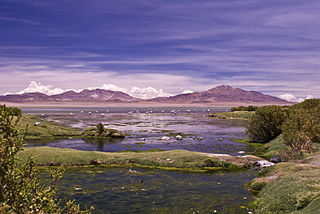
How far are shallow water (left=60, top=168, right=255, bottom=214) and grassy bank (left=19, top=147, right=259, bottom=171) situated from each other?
248cm

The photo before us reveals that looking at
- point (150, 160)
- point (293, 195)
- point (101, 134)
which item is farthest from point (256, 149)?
point (101, 134)

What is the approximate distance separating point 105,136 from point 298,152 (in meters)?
45.9

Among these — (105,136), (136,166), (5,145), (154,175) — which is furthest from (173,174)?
(105,136)

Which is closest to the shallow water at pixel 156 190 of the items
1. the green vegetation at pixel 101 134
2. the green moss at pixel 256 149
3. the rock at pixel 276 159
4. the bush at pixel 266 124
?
the rock at pixel 276 159

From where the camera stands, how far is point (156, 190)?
24.9 meters

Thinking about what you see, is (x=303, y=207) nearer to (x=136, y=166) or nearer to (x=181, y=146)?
(x=136, y=166)

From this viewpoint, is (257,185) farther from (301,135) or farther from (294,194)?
(301,135)

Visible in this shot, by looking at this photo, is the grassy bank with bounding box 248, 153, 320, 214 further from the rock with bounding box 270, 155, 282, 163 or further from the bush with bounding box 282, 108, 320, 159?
the rock with bounding box 270, 155, 282, 163

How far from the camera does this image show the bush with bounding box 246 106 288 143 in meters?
53.3

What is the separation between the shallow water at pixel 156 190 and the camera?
20.9m

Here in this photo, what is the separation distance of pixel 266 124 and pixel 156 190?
3774cm

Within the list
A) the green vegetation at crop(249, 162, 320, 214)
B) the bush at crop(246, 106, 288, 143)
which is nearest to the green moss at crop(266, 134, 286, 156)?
the bush at crop(246, 106, 288, 143)

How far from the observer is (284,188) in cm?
1902

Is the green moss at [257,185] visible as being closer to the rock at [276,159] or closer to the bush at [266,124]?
the rock at [276,159]
